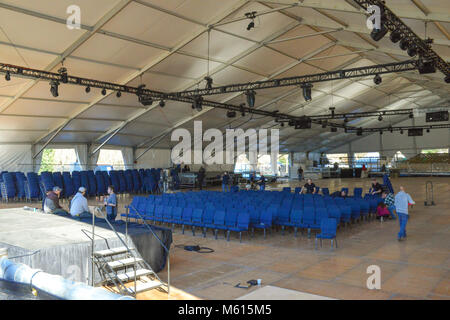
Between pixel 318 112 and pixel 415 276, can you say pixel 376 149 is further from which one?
pixel 415 276

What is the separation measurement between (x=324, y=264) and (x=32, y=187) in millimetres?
15628

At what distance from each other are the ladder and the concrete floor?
1.70 feet

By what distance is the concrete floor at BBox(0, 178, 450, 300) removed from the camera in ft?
18.8

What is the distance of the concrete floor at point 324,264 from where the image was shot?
5.72 meters

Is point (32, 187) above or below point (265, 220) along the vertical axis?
above

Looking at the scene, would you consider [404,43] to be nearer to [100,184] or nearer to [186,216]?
[186,216]

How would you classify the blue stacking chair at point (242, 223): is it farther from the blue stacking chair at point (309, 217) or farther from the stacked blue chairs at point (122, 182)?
the stacked blue chairs at point (122, 182)

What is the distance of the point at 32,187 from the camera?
17828 mm

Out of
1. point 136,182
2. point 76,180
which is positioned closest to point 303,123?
point 136,182

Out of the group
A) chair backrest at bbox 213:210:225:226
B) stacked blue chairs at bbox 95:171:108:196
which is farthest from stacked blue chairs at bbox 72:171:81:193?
chair backrest at bbox 213:210:225:226

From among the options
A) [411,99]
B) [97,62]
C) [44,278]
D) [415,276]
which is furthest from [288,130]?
[44,278]

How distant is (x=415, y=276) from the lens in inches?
249

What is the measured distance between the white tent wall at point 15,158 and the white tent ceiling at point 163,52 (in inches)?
19.7

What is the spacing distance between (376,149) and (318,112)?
→ 1891 centimetres
